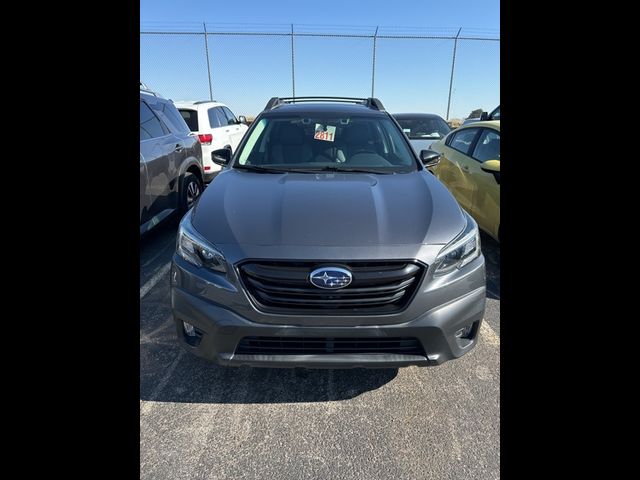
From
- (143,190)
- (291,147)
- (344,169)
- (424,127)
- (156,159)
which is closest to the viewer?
(344,169)

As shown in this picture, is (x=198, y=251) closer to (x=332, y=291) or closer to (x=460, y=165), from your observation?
(x=332, y=291)

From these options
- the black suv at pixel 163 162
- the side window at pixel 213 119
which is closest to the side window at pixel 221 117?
the side window at pixel 213 119

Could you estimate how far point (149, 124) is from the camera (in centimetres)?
427

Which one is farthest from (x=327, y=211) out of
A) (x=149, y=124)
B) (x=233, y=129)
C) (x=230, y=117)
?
(x=230, y=117)

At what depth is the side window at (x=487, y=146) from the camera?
4.15m

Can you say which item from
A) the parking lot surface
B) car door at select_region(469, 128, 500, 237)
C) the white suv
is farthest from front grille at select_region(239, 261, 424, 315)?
the white suv

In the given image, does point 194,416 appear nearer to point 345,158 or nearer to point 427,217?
point 427,217

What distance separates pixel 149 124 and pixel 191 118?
3.23 meters

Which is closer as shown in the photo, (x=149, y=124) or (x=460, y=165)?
(x=149, y=124)

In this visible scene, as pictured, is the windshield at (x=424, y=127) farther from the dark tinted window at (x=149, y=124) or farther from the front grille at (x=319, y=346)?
the front grille at (x=319, y=346)

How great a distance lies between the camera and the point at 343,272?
68.6 inches
